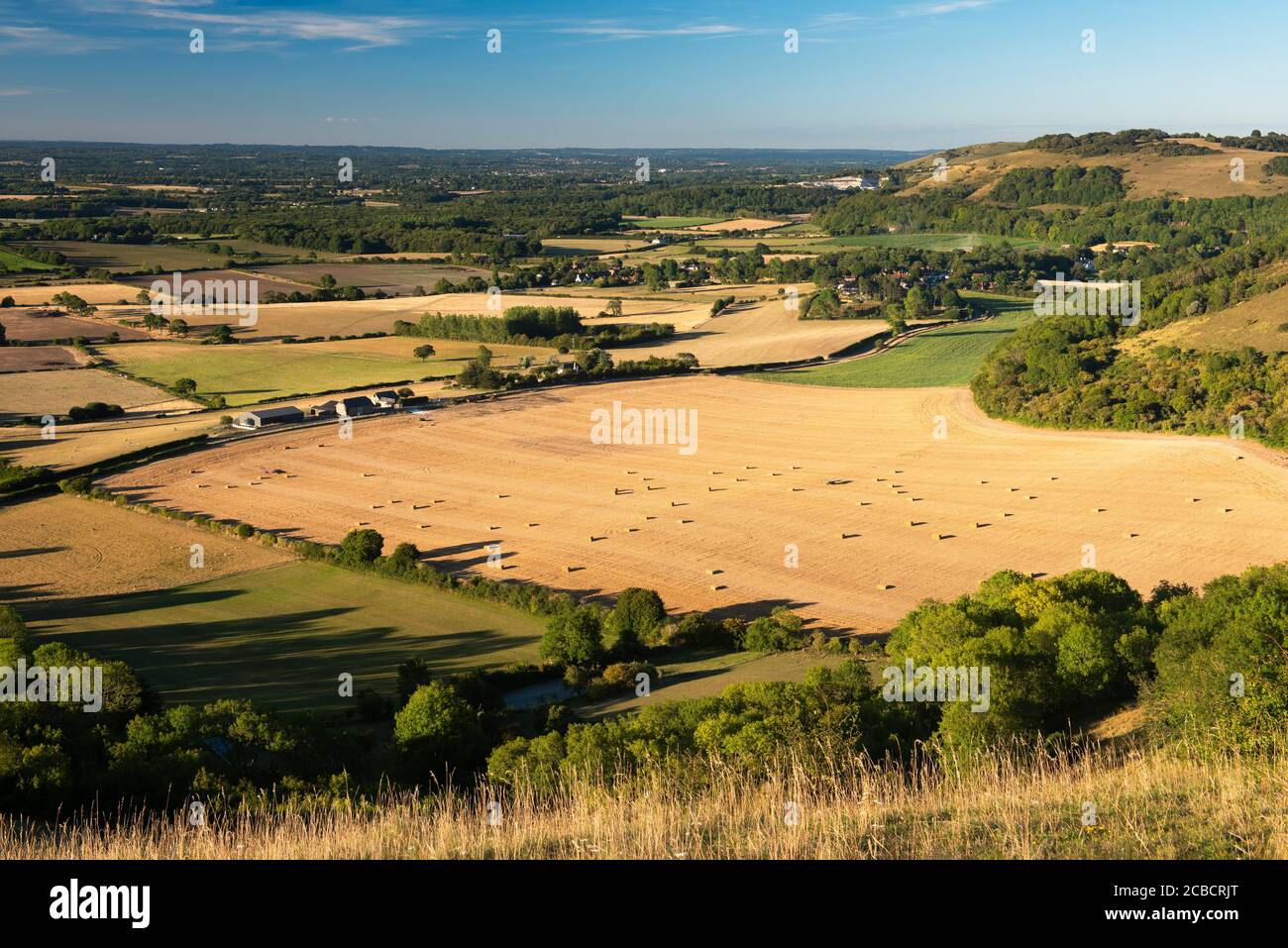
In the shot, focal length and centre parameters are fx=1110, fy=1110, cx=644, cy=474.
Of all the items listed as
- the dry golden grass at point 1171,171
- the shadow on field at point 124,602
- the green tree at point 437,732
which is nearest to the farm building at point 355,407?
the shadow on field at point 124,602

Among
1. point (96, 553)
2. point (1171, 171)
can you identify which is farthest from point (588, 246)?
point (96, 553)

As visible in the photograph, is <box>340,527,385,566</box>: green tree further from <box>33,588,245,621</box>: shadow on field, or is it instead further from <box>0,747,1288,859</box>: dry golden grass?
<box>0,747,1288,859</box>: dry golden grass

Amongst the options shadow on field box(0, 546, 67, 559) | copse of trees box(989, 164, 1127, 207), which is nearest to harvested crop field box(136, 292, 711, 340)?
shadow on field box(0, 546, 67, 559)

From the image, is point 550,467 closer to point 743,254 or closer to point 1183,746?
point 1183,746

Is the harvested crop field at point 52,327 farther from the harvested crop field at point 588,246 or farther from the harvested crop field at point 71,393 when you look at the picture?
the harvested crop field at point 588,246

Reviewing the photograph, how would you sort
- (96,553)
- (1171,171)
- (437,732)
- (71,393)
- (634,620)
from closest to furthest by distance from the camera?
(437,732) < (634,620) < (96,553) < (71,393) < (1171,171)

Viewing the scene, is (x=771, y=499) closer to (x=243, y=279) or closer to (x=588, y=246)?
(x=243, y=279)

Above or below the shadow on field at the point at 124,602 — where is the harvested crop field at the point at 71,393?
above
